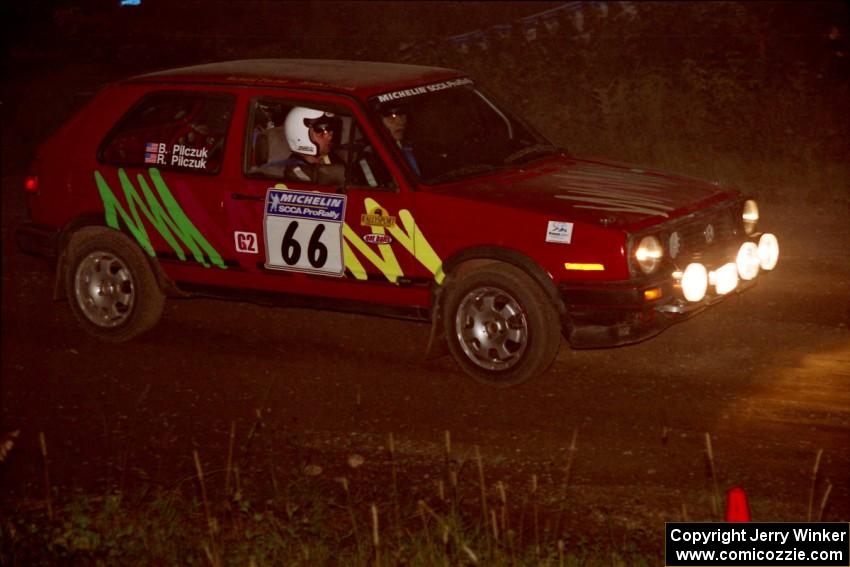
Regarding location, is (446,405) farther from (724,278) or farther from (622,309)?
(724,278)

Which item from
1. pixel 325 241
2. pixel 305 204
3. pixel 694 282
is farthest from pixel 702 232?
pixel 305 204

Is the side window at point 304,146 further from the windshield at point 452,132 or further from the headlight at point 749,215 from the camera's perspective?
the headlight at point 749,215

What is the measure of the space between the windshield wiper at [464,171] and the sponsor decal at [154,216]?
160 cm

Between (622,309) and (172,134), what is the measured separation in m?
3.33

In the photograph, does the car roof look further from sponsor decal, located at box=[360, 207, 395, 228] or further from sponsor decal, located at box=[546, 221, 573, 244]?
sponsor decal, located at box=[546, 221, 573, 244]

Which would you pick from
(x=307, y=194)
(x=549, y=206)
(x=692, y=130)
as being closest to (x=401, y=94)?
(x=307, y=194)

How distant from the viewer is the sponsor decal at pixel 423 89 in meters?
8.98

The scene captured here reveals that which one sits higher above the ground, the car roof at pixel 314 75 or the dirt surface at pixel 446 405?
the car roof at pixel 314 75

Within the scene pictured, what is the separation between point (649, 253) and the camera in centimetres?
798

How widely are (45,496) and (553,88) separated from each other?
1079cm

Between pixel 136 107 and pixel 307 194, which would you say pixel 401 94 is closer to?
pixel 307 194

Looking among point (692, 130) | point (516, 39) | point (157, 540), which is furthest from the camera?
point (516, 39)

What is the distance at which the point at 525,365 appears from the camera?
27.1 feet

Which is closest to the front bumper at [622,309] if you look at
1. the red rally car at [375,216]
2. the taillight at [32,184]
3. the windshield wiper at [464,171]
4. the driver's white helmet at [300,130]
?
the red rally car at [375,216]
